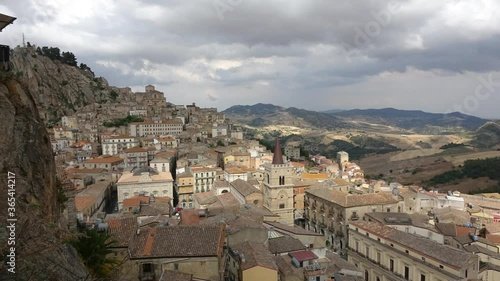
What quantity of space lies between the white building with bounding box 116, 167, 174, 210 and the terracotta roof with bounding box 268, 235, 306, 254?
2858 centimetres

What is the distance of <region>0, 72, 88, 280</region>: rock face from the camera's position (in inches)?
314

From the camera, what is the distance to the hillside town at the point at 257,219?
2042cm


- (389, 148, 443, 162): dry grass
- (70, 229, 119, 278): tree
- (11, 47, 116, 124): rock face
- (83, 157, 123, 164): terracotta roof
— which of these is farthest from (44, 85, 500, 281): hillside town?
(389, 148, 443, 162): dry grass

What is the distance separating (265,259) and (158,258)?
283 inches

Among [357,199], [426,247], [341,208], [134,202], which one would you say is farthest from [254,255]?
[357,199]

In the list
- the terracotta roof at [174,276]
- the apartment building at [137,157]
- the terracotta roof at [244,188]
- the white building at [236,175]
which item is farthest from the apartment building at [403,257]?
the apartment building at [137,157]

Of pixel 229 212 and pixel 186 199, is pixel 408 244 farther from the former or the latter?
pixel 186 199

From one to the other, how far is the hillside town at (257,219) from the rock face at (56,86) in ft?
57.0

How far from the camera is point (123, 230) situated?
20.5 meters

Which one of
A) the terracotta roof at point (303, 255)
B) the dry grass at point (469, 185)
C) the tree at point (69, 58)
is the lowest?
the dry grass at point (469, 185)

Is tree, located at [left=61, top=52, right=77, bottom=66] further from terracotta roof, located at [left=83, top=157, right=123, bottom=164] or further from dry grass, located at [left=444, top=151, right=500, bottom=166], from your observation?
dry grass, located at [left=444, top=151, right=500, bottom=166]

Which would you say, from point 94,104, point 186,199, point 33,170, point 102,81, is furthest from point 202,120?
point 33,170

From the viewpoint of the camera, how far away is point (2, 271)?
7359 mm

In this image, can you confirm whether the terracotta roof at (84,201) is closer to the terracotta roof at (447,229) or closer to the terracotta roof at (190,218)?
the terracotta roof at (190,218)
